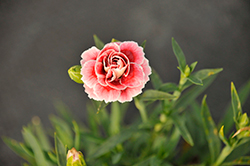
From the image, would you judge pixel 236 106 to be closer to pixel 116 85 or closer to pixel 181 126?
pixel 181 126

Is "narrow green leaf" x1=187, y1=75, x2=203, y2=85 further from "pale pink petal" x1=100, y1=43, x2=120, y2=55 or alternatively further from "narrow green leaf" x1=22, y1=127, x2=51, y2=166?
"narrow green leaf" x1=22, y1=127, x2=51, y2=166

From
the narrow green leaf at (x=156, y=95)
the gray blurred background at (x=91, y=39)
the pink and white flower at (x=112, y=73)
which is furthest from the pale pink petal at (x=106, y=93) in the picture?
the gray blurred background at (x=91, y=39)

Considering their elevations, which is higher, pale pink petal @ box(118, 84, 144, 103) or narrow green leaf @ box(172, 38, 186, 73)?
narrow green leaf @ box(172, 38, 186, 73)

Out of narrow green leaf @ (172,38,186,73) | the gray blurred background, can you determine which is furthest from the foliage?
the gray blurred background

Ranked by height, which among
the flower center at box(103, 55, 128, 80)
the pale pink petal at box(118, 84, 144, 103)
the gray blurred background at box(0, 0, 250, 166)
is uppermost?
the gray blurred background at box(0, 0, 250, 166)

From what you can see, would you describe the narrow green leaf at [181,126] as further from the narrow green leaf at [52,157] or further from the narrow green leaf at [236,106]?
the narrow green leaf at [52,157]
